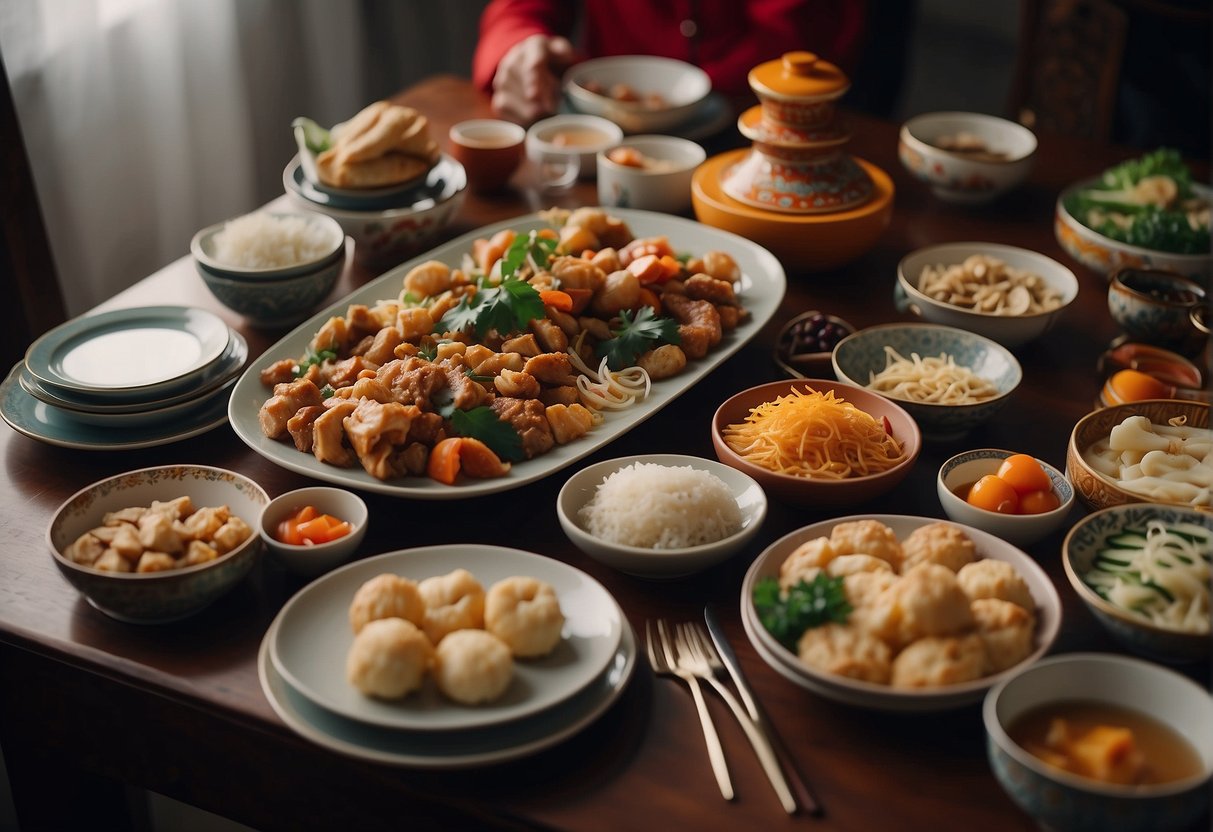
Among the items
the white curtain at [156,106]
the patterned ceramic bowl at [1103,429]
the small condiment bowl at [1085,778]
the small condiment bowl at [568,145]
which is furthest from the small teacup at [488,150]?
the small condiment bowl at [1085,778]

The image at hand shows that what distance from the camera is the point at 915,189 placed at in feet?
11.0

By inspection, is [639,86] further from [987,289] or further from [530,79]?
[987,289]

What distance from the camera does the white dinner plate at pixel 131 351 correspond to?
6.99 ft

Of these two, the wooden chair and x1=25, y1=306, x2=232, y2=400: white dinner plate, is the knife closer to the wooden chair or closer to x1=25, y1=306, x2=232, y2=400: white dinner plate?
x1=25, y1=306, x2=232, y2=400: white dinner plate

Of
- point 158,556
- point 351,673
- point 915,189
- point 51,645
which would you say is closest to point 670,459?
point 351,673

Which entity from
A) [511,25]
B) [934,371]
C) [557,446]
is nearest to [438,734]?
[557,446]

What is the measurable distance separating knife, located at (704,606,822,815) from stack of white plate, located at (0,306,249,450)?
1087mm

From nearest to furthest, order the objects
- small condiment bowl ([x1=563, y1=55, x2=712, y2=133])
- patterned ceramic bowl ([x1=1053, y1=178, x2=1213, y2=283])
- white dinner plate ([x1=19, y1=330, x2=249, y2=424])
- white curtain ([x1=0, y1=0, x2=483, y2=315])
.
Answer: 1. white dinner plate ([x1=19, y1=330, x2=249, y2=424])
2. patterned ceramic bowl ([x1=1053, y1=178, x2=1213, y2=283])
3. small condiment bowl ([x1=563, y1=55, x2=712, y2=133])
4. white curtain ([x1=0, y1=0, x2=483, y2=315])

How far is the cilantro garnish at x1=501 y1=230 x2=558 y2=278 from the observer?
239 centimetres

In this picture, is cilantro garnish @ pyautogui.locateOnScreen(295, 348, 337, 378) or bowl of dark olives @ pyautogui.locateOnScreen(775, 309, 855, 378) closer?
cilantro garnish @ pyautogui.locateOnScreen(295, 348, 337, 378)

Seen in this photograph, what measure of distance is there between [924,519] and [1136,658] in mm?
373

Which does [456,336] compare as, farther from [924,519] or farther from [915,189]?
[915,189]

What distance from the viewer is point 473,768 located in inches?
58.7

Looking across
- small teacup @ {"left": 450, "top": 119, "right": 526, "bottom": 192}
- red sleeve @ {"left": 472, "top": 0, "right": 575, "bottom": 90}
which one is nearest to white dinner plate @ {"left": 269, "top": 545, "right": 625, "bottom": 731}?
small teacup @ {"left": 450, "top": 119, "right": 526, "bottom": 192}
